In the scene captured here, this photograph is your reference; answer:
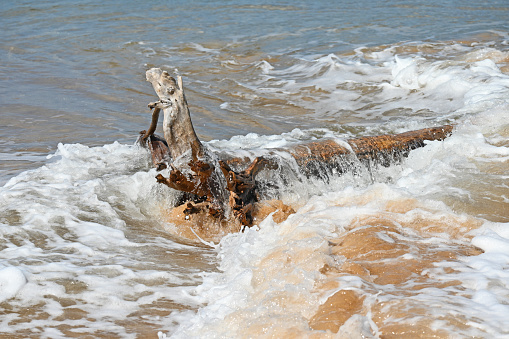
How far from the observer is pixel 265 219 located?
15.3ft

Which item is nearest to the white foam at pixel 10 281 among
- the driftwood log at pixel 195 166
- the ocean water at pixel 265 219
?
the ocean water at pixel 265 219

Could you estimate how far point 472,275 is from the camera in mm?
3080

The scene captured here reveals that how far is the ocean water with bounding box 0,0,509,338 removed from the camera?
9.55 ft

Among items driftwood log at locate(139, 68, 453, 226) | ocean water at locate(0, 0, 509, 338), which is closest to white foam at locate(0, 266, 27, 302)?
ocean water at locate(0, 0, 509, 338)

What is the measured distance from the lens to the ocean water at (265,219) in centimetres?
291

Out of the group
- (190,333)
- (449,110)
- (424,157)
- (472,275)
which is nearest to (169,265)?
(190,333)

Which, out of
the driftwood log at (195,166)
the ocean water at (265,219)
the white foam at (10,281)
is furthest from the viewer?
the driftwood log at (195,166)

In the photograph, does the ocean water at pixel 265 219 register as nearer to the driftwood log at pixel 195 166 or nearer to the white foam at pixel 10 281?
the white foam at pixel 10 281

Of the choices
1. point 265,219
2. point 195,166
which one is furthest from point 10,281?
point 265,219

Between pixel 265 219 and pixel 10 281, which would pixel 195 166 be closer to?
pixel 265 219

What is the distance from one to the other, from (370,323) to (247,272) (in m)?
1.06

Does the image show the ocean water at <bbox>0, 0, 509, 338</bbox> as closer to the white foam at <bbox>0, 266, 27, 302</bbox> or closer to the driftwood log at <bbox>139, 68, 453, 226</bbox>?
the white foam at <bbox>0, 266, 27, 302</bbox>

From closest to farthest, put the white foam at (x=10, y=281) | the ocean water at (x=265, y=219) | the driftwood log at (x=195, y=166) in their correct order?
the ocean water at (x=265, y=219)
the white foam at (x=10, y=281)
the driftwood log at (x=195, y=166)

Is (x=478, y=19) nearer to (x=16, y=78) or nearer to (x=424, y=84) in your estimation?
(x=424, y=84)
